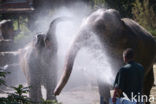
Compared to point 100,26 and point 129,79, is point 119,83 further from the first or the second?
point 100,26

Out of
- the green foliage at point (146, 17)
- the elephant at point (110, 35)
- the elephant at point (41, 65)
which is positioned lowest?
the green foliage at point (146, 17)

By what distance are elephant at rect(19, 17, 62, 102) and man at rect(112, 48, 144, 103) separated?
167 centimetres

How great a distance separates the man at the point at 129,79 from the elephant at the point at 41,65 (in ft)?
5.49

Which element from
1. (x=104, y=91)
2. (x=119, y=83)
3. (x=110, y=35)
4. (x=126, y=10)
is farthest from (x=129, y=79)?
(x=126, y=10)

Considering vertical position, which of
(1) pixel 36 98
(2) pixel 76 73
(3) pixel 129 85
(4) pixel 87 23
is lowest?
(2) pixel 76 73

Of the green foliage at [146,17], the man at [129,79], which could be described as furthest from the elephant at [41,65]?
the green foliage at [146,17]

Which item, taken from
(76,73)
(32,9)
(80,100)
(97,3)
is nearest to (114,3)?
(97,3)

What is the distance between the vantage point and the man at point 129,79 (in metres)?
4.47

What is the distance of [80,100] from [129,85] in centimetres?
423

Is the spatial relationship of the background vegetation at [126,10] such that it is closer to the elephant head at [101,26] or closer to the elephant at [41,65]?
the elephant at [41,65]

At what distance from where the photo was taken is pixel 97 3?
2342 centimetres

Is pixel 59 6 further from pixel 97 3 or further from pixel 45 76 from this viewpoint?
pixel 45 76

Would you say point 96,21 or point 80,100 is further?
point 80,100

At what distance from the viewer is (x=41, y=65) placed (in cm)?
607
